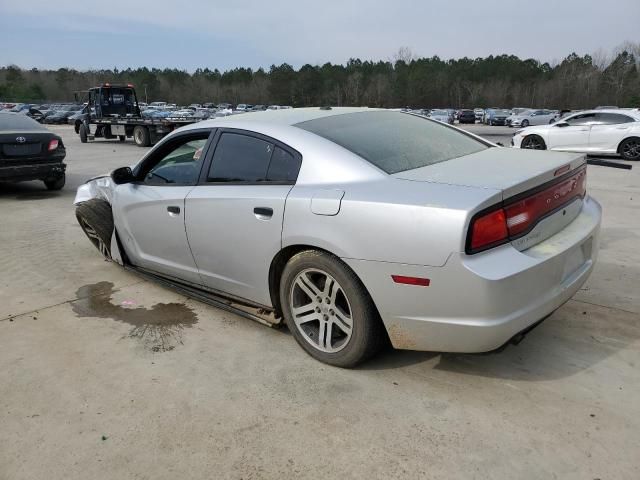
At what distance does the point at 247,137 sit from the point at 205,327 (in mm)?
1388

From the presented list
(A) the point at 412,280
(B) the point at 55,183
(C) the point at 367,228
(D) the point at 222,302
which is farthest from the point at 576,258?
(B) the point at 55,183

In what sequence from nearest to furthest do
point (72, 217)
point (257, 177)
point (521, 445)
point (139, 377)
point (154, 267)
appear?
point (521, 445) < point (139, 377) < point (257, 177) < point (154, 267) < point (72, 217)

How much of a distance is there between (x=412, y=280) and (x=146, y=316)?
231 cm

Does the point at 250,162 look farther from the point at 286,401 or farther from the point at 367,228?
the point at 286,401

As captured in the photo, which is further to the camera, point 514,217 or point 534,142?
point 534,142

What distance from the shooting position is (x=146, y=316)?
4066 millimetres

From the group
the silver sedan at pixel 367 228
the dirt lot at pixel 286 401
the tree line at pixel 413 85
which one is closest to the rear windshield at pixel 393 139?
the silver sedan at pixel 367 228

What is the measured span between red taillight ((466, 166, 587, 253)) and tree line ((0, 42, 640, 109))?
3409 inches

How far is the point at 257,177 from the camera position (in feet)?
11.3

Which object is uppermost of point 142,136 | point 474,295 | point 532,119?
point 532,119

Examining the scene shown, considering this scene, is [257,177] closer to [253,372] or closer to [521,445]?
[253,372]

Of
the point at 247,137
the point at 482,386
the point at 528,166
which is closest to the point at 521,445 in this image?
the point at 482,386

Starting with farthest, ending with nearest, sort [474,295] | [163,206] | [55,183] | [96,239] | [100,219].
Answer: [55,183] < [96,239] < [100,219] < [163,206] < [474,295]

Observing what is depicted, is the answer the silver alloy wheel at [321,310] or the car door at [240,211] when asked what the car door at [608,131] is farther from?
the silver alloy wheel at [321,310]
